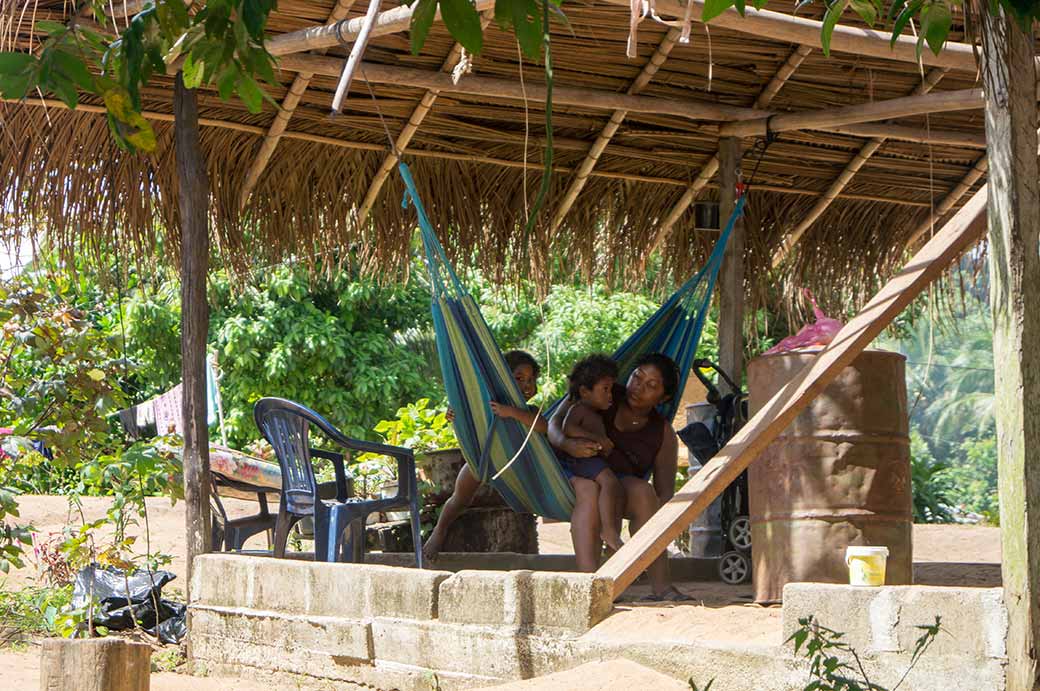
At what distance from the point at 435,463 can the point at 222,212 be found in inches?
53.0

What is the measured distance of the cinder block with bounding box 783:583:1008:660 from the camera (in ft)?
8.39

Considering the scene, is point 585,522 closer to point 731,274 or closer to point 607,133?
point 731,274

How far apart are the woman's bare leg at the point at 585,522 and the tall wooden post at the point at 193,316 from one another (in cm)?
124

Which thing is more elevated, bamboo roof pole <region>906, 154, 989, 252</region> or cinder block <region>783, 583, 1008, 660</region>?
bamboo roof pole <region>906, 154, 989, 252</region>

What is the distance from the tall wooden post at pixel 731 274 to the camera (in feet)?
17.3

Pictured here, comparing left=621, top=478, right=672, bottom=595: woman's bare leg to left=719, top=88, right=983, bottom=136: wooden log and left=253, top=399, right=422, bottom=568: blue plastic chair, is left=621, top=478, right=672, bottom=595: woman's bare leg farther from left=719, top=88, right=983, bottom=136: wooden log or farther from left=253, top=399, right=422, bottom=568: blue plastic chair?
left=719, top=88, right=983, bottom=136: wooden log

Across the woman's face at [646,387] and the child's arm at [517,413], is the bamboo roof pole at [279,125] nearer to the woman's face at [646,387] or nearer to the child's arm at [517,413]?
the child's arm at [517,413]

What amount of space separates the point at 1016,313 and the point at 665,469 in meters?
1.88

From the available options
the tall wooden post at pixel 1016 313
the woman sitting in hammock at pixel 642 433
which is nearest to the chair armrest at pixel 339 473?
the woman sitting in hammock at pixel 642 433

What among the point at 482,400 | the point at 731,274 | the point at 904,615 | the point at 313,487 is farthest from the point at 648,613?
the point at 731,274

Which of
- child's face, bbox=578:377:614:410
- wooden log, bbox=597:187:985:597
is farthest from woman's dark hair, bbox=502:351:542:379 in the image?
wooden log, bbox=597:187:985:597

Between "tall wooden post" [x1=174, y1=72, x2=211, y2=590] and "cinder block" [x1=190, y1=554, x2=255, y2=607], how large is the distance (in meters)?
0.08

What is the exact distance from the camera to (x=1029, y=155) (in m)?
2.64

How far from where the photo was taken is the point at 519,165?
17.9 feet
